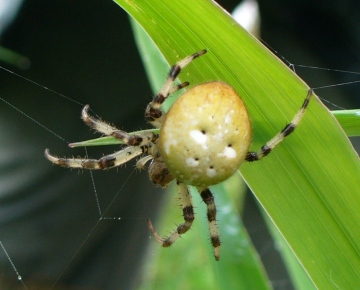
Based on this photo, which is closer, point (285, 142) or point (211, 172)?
point (285, 142)

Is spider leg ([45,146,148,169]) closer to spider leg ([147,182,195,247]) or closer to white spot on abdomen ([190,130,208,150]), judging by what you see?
spider leg ([147,182,195,247])

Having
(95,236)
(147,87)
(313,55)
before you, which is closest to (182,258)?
(95,236)

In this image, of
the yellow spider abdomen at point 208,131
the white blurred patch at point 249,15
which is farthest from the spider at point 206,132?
the white blurred patch at point 249,15

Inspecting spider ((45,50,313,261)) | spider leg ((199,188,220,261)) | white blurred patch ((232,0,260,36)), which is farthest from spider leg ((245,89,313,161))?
white blurred patch ((232,0,260,36))

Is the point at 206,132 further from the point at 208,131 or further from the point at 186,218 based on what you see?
the point at 186,218

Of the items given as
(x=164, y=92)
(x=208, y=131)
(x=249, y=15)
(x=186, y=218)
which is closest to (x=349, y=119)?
(x=208, y=131)

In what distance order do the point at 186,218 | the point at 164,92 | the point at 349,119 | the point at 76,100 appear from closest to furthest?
the point at 349,119 < the point at 164,92 < the point at 186,218 < the point at 76,100

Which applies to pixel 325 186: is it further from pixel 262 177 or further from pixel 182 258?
pixel 182 258
